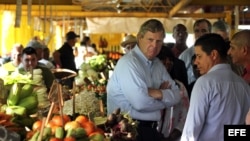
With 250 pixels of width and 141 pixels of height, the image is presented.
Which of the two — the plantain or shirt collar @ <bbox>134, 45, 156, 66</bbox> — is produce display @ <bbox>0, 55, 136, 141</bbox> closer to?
the plantain

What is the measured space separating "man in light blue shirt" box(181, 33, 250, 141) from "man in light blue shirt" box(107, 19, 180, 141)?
2.27 ft

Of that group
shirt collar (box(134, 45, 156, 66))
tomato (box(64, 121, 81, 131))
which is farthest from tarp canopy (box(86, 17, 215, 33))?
tomato (box(64, 121, 81, 131))

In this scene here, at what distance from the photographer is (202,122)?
374cm

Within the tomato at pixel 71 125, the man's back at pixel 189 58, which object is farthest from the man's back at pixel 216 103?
the man's back at pixel 189 58

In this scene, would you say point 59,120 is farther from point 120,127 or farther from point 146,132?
point 146,132

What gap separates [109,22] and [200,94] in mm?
10585

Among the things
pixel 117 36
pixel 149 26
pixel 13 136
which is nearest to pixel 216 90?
pixel 149 26

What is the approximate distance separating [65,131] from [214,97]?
40.2 inches

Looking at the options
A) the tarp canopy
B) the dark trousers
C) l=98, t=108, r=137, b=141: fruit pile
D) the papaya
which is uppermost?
the tarp canopy

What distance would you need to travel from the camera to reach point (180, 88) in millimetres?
5289

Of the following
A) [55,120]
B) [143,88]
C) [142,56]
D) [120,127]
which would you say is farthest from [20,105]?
[142,56]

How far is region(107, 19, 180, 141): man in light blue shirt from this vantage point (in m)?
4.43

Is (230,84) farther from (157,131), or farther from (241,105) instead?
(157,131)

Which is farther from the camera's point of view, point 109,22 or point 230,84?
point 109,22
